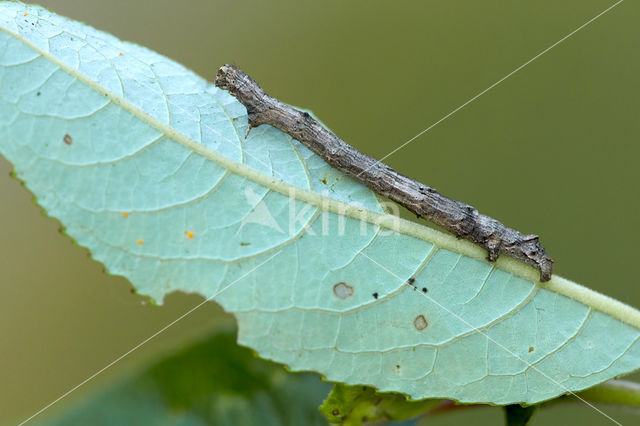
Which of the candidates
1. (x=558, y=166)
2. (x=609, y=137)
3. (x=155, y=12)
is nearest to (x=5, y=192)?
(x=155, y=12)

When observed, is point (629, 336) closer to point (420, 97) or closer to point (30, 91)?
point (30, 91)

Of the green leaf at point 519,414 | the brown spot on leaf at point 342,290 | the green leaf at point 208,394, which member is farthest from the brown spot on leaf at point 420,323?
the green leaf at point 208,394

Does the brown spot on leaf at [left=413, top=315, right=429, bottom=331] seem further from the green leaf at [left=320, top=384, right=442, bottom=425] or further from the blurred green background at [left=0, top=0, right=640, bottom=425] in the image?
the blurred green background at [left=0, top=0, right=640, bottom=425]

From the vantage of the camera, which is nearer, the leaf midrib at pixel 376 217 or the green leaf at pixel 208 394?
the leaf midrib at pixel 376 217

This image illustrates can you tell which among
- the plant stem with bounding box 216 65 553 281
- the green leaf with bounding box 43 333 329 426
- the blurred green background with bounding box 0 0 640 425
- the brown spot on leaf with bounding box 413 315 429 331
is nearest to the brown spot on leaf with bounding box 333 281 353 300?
the brown spot on leaf with bounding box 413 315 429 331

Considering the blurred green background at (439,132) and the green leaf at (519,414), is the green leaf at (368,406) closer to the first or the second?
the green leaf at (519,414)
